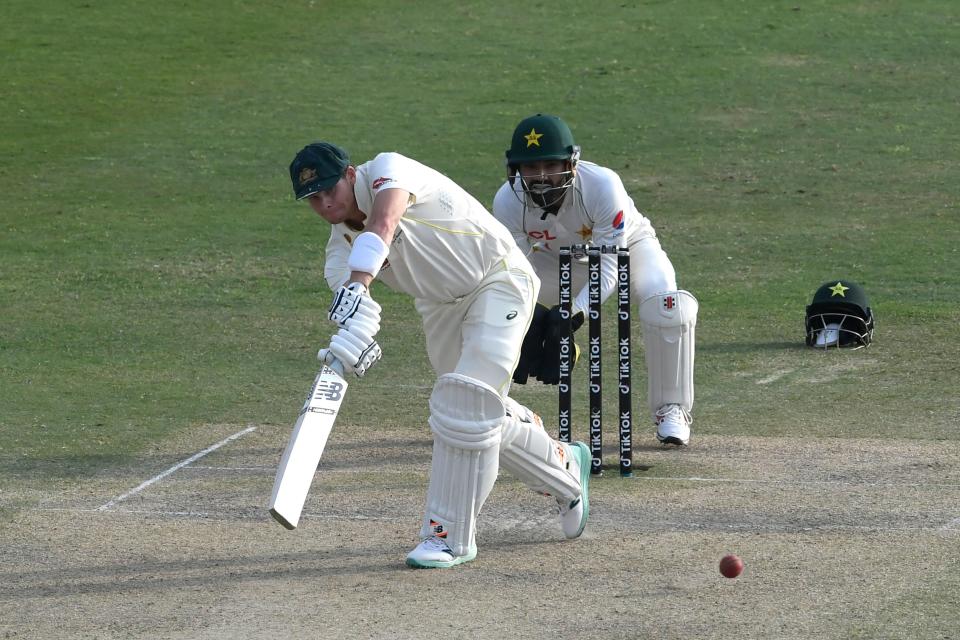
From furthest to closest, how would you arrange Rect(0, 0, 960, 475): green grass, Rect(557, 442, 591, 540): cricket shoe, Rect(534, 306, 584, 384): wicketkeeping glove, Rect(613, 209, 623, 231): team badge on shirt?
Rect(0, 0, 960, 475): green grass, Rect(613, 209, 623, 231): team badge on shirt, Rect(534, 306, 584, 384): wicketkeeping glove, Rect(557, 442, 591, 540): cricket shoe

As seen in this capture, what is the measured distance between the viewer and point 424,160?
1686 centimetres

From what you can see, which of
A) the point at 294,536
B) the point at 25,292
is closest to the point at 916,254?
the point at 25,292

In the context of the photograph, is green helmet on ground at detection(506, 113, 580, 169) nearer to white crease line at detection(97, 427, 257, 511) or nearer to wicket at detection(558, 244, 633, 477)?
wicket at detection(558, 244, 633, 477)

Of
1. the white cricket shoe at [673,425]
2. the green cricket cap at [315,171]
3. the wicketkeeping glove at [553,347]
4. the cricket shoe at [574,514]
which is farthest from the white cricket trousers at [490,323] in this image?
the white cricket shoe at [673,425]

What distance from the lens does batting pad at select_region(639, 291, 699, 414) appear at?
7699 mm

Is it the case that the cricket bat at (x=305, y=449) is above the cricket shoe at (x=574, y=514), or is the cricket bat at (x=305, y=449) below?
above

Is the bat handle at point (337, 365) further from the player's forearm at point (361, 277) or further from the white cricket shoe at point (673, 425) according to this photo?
the white cricket shoe at point (673, 425)

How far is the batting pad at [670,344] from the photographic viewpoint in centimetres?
770

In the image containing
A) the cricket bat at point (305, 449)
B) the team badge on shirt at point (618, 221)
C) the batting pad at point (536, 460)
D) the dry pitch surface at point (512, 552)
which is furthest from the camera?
the team badge on shirt at point (618, 221)

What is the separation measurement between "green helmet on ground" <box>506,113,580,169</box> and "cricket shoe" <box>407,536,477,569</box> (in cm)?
239

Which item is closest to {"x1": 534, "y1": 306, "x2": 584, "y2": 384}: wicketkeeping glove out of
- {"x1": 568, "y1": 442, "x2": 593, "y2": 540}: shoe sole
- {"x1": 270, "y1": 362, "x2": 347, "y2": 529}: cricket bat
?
{"x1": 568, "y1": 442, "x2": 593, "y2": 540}: shoe sole

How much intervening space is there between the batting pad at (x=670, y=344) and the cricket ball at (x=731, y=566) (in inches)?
92.5

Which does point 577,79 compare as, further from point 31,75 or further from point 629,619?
point 629,619

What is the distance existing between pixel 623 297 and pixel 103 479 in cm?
266
